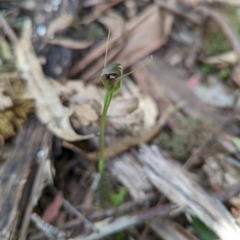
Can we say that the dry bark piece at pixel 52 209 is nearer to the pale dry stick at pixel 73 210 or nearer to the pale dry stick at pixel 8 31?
the pale dry stick at pixel 73 210

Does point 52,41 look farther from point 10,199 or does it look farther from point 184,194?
point 184,194

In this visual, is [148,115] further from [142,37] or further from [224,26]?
[224,26]

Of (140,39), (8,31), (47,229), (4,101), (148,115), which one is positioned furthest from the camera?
(140,39)

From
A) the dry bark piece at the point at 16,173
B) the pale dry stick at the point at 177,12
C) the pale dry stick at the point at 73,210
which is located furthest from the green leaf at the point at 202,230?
the pale dry stick at the point at 177,12

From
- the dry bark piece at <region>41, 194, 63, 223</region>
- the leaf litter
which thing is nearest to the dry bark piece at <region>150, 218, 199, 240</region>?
the leaf litter

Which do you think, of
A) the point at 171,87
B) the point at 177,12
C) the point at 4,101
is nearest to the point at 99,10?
the point at 177,12

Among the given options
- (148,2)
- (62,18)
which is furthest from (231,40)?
(62,18)
